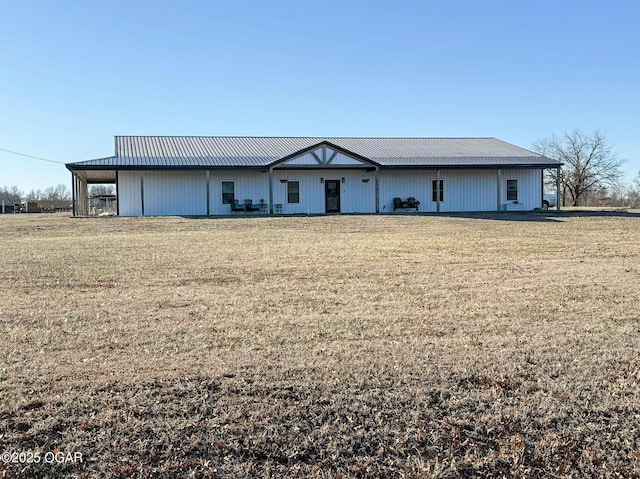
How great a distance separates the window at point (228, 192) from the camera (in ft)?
86.5

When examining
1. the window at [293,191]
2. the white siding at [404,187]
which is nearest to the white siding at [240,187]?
the window at [293,191]

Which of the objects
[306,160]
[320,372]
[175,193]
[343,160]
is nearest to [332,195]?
[343,160]

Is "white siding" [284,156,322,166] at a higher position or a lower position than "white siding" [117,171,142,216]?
higher

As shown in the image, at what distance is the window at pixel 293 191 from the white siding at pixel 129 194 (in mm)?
6785

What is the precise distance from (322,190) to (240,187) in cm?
388

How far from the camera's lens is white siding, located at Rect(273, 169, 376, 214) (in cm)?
2689

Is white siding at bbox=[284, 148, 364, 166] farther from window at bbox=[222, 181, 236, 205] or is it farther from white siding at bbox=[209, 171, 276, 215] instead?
window at bbox=[222, 181, 236, 205]

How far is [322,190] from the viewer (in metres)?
27.2

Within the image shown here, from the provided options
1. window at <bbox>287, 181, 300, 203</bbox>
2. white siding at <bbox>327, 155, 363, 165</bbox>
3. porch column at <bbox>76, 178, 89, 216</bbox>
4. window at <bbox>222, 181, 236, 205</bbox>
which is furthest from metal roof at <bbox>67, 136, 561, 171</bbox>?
porch column at <bbox>76, 178, 89, 216</bbox>

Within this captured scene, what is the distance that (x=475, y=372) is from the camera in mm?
4406

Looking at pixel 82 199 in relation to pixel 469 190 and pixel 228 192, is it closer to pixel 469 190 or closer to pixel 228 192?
pixel 228 192

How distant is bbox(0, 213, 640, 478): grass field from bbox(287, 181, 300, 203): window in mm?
17598

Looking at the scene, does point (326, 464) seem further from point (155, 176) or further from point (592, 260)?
point (155, 176)

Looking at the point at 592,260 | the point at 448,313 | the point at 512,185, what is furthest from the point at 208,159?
the point at 448,313
